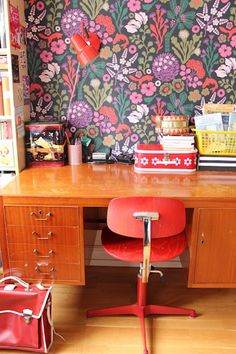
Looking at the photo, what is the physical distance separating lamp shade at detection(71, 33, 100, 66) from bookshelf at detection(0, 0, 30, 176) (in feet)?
1.09

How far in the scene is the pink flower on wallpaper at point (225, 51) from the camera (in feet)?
6.74

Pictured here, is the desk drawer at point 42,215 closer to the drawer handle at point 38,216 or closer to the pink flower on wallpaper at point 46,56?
the drawer handle at point 38,216

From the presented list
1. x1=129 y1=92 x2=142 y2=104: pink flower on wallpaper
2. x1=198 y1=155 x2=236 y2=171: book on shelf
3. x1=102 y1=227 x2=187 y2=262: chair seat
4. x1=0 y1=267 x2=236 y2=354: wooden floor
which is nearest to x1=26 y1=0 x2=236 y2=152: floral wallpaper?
x1=129 y1=92 x2=142 y2=104: pink flower on wallpaper

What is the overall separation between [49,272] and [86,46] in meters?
1.38

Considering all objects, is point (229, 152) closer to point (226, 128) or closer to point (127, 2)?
point (226, 128)

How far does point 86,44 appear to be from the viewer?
2.06 meters

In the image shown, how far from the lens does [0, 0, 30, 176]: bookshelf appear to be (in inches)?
72.1

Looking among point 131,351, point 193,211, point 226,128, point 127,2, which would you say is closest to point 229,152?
point 226,128

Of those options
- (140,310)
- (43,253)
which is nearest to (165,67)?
(43,253)

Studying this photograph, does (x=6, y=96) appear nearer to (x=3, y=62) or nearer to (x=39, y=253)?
(x=3, y=62)

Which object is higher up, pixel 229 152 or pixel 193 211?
pixel 229 152

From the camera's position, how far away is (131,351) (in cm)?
166

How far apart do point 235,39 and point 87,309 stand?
1886 millimetres

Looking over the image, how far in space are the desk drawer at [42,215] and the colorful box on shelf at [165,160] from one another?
0.57m
